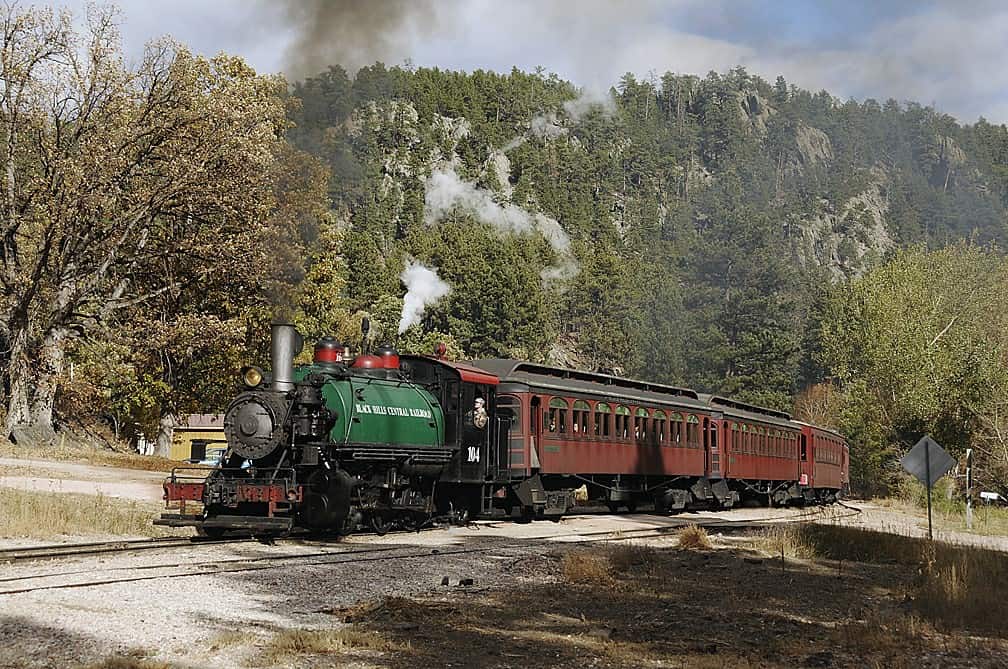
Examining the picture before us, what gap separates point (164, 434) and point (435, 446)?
91.3 ft

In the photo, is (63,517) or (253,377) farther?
(63,517)

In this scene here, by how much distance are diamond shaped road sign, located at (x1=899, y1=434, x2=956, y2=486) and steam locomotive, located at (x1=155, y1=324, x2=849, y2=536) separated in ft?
24.9

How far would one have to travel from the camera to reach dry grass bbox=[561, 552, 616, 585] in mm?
14922

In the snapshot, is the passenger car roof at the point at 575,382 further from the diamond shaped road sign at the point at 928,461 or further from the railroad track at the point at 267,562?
the diamond shaped road sign at the point at 928,461

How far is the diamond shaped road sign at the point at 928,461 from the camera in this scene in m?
22.3

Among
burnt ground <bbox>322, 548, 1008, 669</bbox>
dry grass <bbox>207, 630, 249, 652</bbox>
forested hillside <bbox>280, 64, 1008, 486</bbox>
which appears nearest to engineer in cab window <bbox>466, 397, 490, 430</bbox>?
burnt ground <bbox>322, 548, 1008, 669</bbox>

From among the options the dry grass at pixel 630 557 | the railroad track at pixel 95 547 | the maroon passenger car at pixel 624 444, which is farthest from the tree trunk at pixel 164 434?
the dry grass at pixel 630 557

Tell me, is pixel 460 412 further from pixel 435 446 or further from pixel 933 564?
pixel 933 564

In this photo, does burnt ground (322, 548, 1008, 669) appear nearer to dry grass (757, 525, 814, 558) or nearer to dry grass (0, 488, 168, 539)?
dry grass (757, 525, 814, 558)

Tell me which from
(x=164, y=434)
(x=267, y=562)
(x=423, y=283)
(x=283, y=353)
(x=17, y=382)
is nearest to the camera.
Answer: (x=267, y=562)

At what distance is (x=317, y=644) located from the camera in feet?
31.8

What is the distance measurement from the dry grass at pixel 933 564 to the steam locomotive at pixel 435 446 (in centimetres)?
547

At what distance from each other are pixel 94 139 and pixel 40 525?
64.5ft

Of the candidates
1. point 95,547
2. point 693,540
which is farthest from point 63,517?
point 693,540
